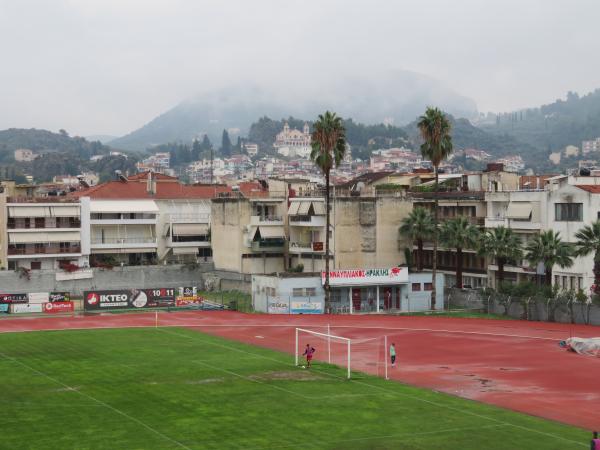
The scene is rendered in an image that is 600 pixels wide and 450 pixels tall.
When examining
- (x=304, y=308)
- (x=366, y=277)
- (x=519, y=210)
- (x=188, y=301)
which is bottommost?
(x=304, y=308)

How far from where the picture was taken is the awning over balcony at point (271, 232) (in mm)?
100375

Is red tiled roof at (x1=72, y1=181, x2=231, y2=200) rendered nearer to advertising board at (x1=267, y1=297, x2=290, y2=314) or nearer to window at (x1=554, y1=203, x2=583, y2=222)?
advertising board at (x1=267, y1=297, x2=290, y2=314)

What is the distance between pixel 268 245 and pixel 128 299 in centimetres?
2082

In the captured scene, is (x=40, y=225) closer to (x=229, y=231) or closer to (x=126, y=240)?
(x=126, y=240)

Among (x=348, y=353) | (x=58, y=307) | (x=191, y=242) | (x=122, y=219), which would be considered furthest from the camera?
(x=191, y=242)

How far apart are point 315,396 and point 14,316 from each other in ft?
142

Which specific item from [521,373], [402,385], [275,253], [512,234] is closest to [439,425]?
[402,385]

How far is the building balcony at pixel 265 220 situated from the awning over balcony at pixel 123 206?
566 inches

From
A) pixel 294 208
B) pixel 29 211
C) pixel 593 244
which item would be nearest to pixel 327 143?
pixel 294 208

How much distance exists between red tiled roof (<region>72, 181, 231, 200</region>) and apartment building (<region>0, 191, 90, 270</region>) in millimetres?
9494

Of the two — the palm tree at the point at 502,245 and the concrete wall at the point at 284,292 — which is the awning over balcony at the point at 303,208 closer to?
the concrete wall at the point at 284,292

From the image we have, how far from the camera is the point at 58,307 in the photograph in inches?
3285

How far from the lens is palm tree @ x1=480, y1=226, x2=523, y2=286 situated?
83.2 meters

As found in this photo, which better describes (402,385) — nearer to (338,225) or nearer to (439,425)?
(439,425)
